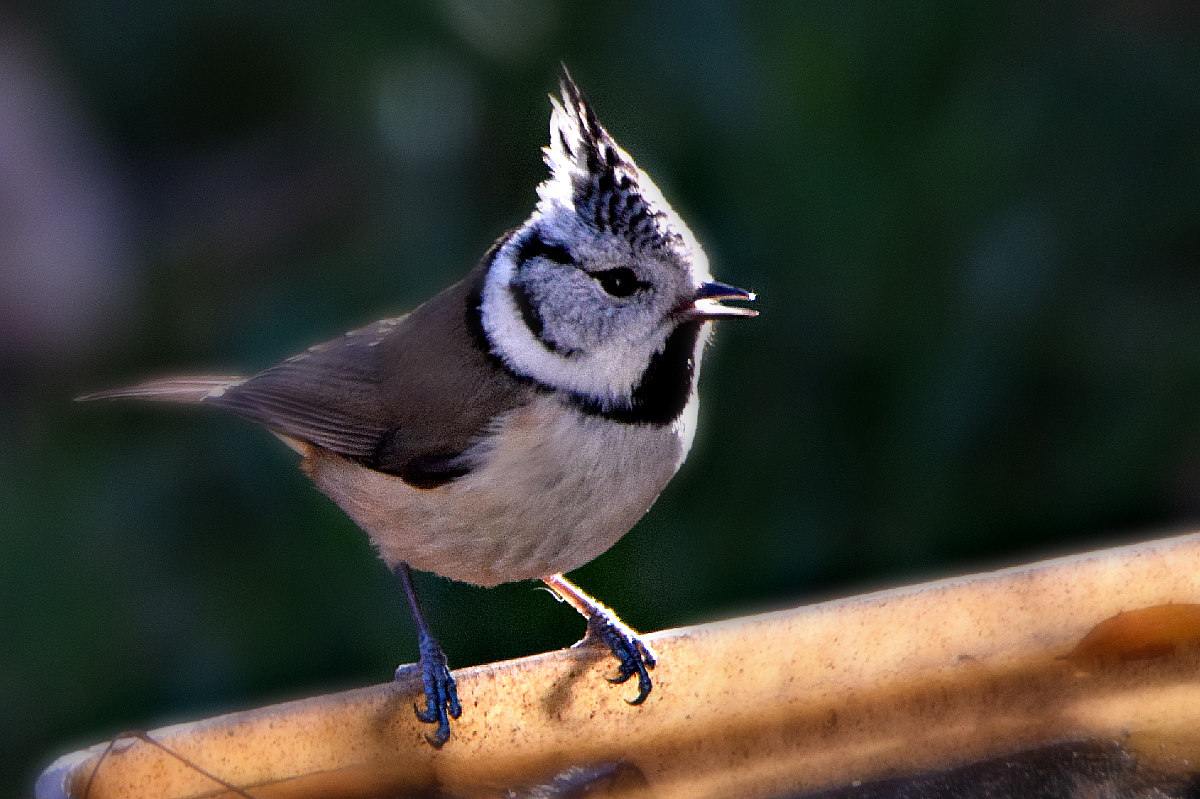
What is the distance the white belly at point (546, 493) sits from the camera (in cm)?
221

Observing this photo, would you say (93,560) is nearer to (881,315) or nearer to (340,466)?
(340,466)

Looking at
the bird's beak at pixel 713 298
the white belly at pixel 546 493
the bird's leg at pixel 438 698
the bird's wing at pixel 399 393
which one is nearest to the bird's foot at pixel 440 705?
the bird's leg at pixel 438 698

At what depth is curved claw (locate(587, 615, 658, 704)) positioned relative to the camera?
2010 mm

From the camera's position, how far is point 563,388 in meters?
2.25

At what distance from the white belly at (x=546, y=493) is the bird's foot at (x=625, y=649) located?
136 mm

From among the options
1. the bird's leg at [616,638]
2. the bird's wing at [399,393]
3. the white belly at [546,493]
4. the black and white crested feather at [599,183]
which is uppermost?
the black and white crested feather at [599,183]

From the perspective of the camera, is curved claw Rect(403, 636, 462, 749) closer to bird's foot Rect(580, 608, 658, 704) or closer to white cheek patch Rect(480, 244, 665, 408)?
bird's foot Rect(580, 608, 658, 704)

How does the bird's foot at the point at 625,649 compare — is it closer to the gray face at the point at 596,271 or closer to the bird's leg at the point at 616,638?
the bird's leg at the point at 616,638

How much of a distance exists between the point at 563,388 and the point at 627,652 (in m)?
0.41

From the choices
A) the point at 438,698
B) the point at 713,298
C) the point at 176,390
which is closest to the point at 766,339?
the point at 713,298

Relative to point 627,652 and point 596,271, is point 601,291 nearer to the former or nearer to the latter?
point 596,271

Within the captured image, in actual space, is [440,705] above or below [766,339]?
below

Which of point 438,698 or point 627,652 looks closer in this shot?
point 438,698

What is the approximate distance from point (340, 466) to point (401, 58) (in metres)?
1.05
